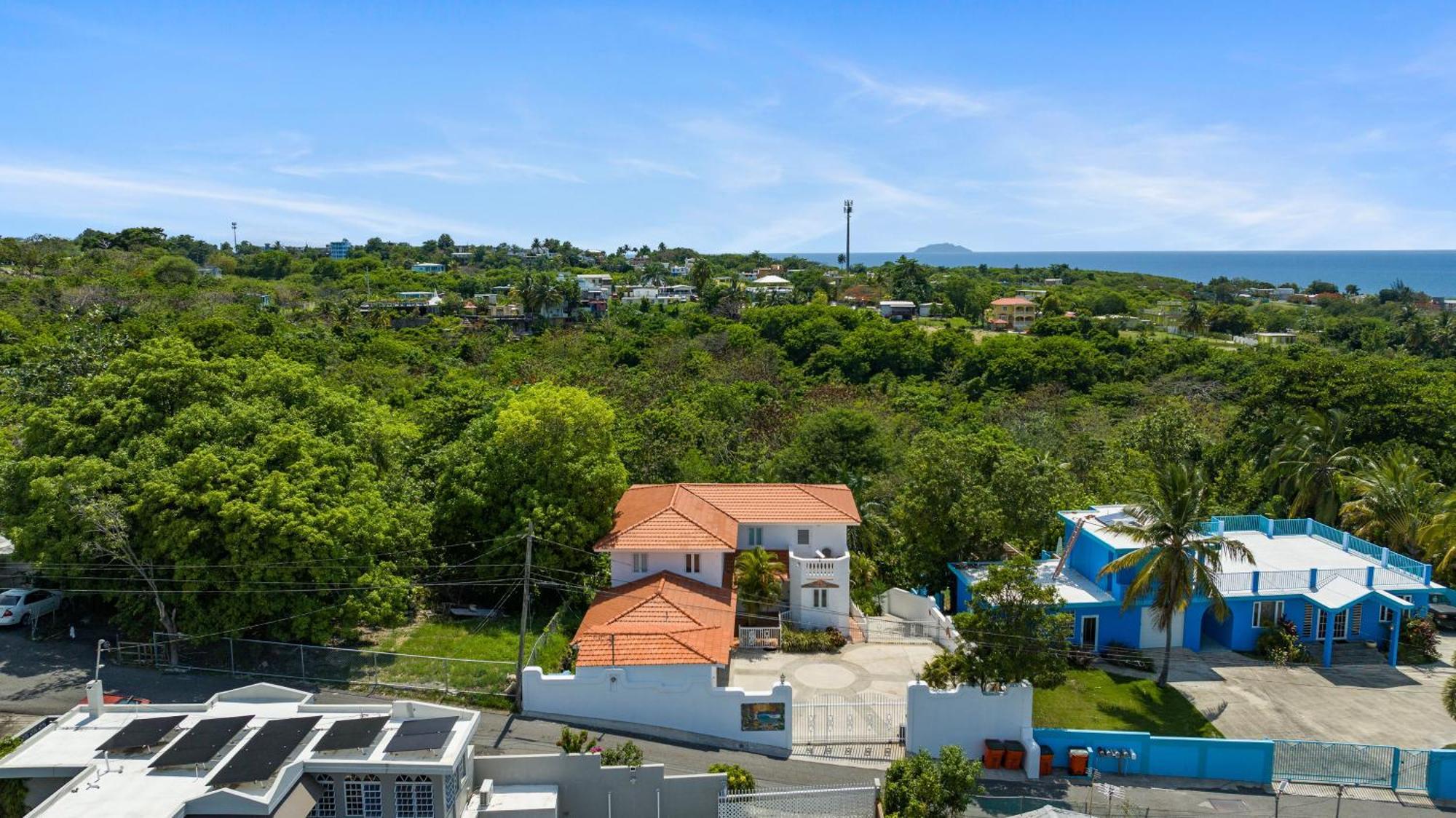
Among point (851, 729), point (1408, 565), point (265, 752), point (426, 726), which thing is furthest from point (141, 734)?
point (1408, 565)

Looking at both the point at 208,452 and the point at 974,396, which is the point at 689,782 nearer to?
the point at 208,452

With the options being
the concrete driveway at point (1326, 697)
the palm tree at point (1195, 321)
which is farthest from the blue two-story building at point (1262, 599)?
the palm tree at point (1195, 321)

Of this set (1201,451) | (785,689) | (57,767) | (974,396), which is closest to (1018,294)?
(974,396)

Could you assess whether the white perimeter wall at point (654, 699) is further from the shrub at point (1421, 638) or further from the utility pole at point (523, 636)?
the shrub at point (1421, 638)

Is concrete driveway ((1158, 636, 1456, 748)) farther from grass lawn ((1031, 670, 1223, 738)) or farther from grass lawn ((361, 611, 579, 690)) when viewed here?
grass lawn ((361, 611, 579, 690))

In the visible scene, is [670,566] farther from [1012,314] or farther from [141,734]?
[1012,314]
